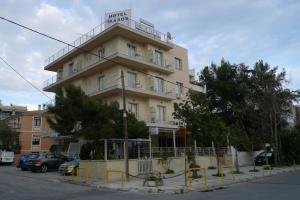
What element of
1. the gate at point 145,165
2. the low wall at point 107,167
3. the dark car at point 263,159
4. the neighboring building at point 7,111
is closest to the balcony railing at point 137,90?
the low wall at point 107,167

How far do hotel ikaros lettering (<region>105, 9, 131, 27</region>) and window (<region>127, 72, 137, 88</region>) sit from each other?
4.94 metres

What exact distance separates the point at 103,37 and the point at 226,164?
56.7 feet

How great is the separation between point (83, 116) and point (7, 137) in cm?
3041

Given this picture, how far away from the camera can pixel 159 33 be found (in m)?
38.0

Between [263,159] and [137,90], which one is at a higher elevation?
[137,90]

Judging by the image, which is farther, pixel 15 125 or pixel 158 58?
pixel 15 125

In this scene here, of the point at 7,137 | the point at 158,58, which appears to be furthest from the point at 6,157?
the point at 158,58

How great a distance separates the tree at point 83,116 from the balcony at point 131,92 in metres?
6.22

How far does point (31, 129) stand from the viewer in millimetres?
57219

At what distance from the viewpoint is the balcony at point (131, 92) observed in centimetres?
3244

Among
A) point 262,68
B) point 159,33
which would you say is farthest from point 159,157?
point 262,68

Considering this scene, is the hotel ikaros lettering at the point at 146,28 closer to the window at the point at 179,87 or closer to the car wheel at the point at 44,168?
the window at the point at 179,87

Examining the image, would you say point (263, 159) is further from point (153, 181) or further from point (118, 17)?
point (153, 181)

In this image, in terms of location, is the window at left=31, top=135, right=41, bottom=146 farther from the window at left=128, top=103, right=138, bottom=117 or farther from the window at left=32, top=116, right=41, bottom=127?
the window at left=128, top=103, right=138, bottom=117
